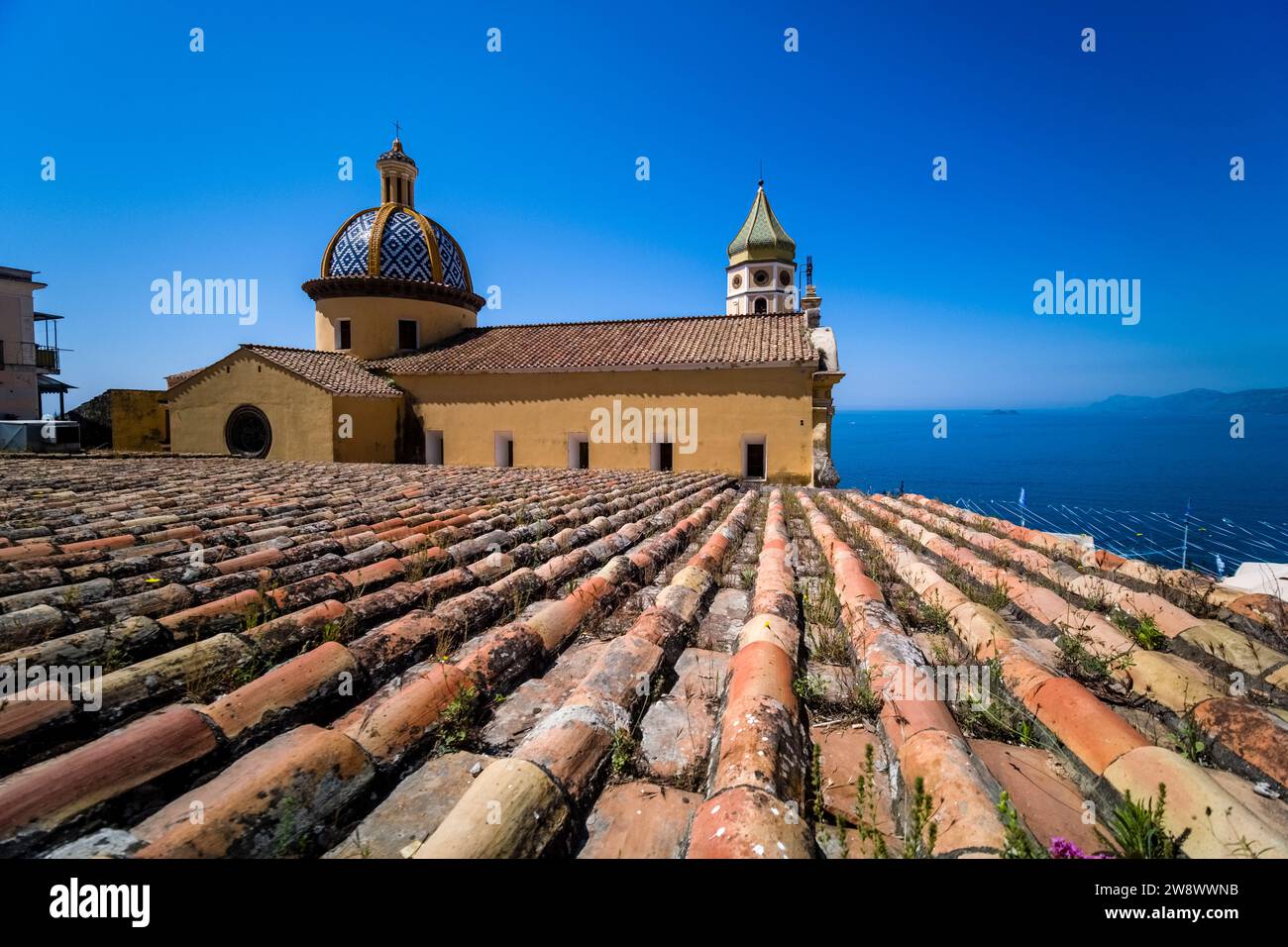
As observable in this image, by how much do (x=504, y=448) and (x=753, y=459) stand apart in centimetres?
814

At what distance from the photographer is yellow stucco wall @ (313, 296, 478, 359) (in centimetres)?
2061

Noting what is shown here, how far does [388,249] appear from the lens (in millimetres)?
20703

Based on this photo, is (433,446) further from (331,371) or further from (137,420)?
(137,420)

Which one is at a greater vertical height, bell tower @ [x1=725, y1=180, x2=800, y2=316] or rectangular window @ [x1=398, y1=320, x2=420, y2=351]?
bell tower @ [x1=725, y1=180, x2=800, y2=316]

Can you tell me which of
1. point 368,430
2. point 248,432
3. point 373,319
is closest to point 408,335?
point 373,319

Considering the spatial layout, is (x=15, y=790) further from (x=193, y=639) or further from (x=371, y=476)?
(x=371, y=476)

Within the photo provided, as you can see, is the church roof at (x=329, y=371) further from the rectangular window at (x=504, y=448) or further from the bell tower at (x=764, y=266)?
the bell tower at (x=764, y=266)

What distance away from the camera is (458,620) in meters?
2.64

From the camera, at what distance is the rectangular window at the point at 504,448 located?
726 inches

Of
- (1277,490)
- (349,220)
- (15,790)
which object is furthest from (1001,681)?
(1277,490)

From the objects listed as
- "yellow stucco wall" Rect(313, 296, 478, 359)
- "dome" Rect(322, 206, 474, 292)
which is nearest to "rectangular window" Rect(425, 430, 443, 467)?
"yellow stucco wall" Rect(313, 296, 478, 359)

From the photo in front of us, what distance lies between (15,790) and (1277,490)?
3551 inches

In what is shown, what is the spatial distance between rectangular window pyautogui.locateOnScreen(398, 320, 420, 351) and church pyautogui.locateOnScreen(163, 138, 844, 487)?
0.24 ft

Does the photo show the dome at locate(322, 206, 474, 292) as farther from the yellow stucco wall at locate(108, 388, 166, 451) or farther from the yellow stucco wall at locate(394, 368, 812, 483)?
the yellow stucco wall at locate(108, 388, 166, 451)
